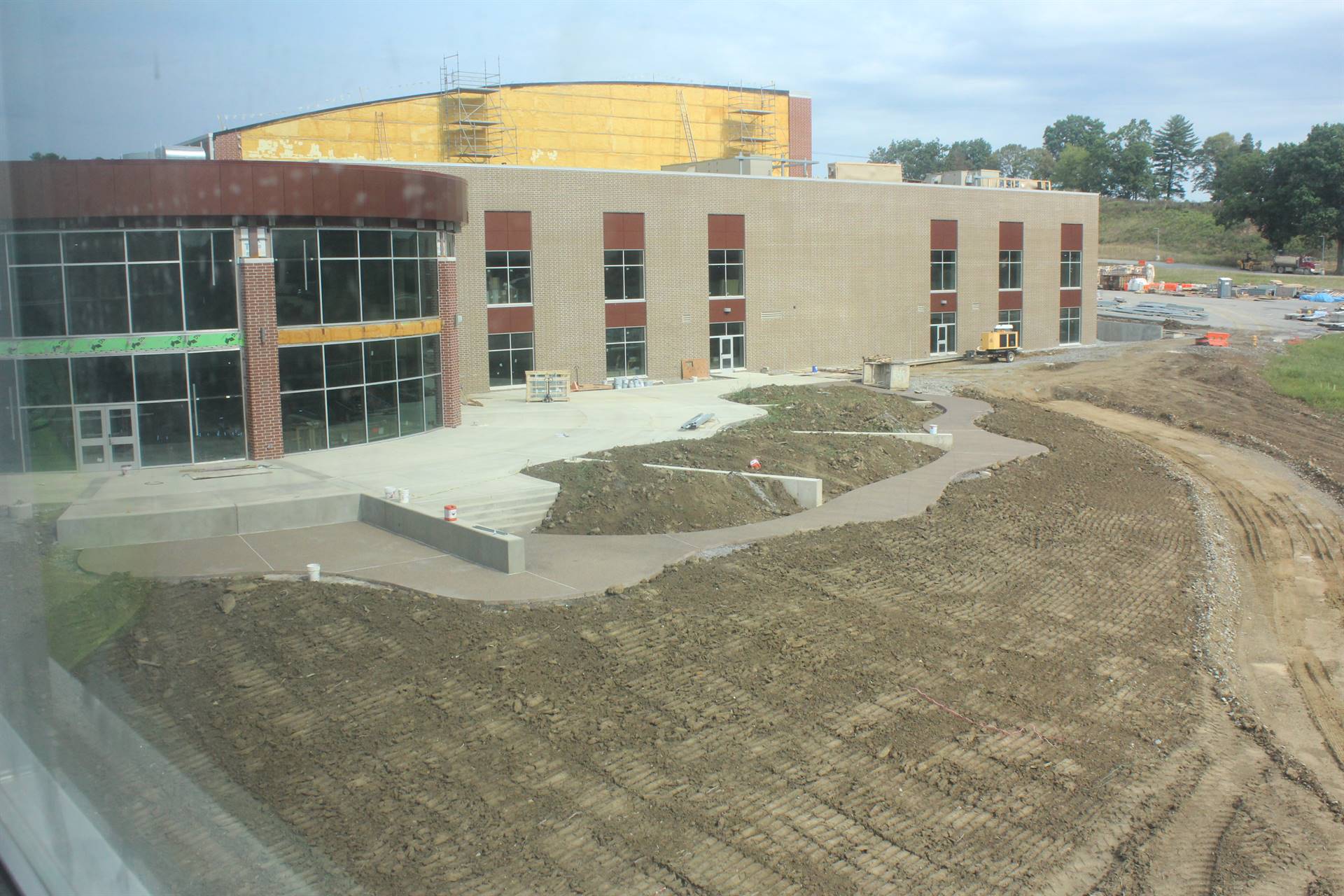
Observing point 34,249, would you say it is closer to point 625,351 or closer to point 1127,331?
point 625,351

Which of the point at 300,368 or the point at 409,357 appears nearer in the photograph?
the point at 300,368

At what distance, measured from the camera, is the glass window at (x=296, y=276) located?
1959 cm

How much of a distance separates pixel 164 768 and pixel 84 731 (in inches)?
52.8

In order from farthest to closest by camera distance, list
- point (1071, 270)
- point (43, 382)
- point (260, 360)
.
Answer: point (1071, 270) < point (260, 360) < point (43, 382)

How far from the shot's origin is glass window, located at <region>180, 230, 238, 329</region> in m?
18.5

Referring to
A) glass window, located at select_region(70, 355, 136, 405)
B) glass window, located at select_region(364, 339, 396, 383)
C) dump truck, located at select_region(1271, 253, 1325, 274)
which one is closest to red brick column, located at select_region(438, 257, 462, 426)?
glass window, located at select_region(364, 339, 396, 383)

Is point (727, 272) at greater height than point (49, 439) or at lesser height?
greater

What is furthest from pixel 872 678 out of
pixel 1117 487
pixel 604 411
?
pixel 604 411

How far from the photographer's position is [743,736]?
8547mm

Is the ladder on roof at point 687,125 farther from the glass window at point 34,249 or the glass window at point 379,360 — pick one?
the glass window at point 34,249

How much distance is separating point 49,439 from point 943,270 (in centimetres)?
4105

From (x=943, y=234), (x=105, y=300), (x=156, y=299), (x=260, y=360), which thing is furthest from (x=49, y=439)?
(x=943, y=234)

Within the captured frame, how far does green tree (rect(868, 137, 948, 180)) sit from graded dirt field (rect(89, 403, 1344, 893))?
133627 millimetres

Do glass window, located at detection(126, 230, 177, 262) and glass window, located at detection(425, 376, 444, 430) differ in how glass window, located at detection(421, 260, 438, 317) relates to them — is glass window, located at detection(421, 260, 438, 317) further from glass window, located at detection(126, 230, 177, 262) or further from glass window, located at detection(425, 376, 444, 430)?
glass window, located at detection(126, 230, 177, 262)
